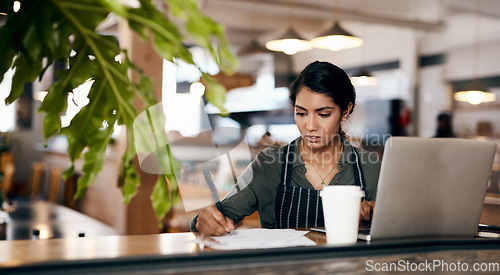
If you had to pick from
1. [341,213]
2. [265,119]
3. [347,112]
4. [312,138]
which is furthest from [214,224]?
[265,119]

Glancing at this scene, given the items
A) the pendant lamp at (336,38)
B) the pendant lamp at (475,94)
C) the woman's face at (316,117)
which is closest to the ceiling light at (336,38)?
the pendant lamp at (336,38)

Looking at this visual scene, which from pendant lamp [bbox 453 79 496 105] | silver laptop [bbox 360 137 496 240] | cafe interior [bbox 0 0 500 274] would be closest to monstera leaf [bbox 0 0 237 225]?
cafe interior [bbox 0 0 500 274]

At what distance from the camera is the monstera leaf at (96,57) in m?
0.81

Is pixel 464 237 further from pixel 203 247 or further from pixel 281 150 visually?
pixel 281 150

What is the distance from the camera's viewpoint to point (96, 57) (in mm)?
900

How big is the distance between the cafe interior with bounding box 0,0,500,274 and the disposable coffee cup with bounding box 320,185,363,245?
0.07m

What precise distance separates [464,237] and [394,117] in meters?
7.01

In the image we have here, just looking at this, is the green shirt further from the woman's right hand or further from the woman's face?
the woman's right hand

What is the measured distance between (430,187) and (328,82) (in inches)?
35.4

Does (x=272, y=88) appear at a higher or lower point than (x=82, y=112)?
higher

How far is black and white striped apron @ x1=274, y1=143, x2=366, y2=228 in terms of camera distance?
2098 mm

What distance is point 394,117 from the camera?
27.0 feet

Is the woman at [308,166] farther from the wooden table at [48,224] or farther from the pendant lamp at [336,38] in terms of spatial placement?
the pendant lamp at [336,38]

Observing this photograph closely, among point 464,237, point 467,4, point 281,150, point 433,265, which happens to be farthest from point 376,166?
point 467,4
